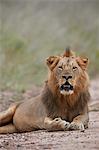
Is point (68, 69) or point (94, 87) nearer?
point (68, 69)

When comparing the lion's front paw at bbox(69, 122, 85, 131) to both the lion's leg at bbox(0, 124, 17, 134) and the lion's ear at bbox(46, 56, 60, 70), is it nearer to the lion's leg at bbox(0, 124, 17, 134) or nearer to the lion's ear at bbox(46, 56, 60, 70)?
the lion's ear at bbox(46, 56, 60, 70)

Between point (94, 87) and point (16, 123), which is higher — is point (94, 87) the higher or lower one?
the higher one

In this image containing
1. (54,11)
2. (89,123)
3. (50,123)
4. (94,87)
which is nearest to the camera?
(50,123)

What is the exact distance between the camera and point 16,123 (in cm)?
987

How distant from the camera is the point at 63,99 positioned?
9.22 meters

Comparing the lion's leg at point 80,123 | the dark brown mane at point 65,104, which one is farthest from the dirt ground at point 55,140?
the dark brown mane at point 65,104

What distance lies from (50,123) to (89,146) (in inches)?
64.9

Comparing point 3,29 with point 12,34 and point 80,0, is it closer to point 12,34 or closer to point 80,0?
point 12,34

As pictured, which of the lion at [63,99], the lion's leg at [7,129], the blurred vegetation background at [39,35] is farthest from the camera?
the blurred vegetation background at [39,35]

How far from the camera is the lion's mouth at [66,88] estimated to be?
887 cm

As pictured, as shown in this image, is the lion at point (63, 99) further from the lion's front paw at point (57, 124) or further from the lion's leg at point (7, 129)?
the lion's leg at point (7, 129)

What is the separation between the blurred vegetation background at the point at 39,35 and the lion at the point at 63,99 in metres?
4.87

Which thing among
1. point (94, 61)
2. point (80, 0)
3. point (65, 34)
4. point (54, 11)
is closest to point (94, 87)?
point (94, 61)

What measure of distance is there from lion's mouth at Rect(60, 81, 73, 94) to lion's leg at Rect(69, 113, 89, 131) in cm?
34
